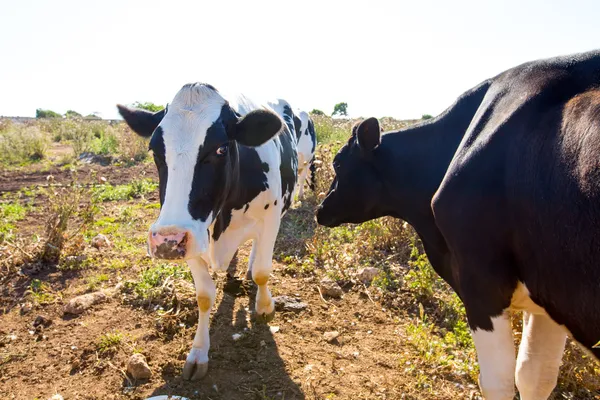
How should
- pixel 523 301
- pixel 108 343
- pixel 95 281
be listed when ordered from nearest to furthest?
pixel 523 301 → pixel 108 343 → pixel 95 281

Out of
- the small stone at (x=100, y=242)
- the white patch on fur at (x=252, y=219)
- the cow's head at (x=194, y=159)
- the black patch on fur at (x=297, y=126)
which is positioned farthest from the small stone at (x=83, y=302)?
the black patch on fur at (x=297, y=126)

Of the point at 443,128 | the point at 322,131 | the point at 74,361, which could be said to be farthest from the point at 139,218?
the point at 322,131

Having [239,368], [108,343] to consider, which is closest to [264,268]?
[239,368]

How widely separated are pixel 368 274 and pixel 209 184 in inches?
102

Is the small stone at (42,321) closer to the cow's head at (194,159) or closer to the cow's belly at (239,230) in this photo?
the cow's belly at (239,230)

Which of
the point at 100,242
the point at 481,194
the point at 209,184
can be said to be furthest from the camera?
the point at 100,242

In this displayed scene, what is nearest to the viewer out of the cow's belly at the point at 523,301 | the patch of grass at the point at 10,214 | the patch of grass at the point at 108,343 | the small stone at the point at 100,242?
the cow's belly at the point at 523,301

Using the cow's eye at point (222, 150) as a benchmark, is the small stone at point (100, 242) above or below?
below

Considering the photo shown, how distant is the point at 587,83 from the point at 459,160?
0.59 meters

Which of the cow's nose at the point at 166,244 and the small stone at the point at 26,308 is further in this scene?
the small stone at the point at 26,308

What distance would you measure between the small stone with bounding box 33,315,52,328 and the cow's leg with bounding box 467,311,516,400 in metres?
3.57

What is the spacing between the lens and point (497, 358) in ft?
7.30

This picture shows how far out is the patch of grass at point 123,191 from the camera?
8758 mm

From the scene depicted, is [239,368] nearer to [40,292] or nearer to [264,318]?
[264,318]
